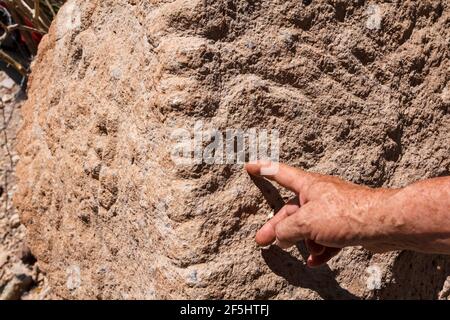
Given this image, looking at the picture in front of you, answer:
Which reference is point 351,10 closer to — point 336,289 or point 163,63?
point 163,63

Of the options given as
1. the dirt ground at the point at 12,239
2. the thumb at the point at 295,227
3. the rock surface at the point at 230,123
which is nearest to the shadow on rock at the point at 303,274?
the rock surface at the point at 230,123

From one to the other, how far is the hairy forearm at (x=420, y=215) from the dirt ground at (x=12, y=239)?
1412 mm

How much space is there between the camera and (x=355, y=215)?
1.21 m

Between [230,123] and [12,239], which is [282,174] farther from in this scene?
[12,239]

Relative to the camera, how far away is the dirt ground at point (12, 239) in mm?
2133

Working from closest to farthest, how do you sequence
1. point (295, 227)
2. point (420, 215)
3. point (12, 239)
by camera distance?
point (420, 215) → point (295, 227) → point (12, 239)

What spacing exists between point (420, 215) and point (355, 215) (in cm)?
14

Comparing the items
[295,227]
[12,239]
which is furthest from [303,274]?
[12,239]

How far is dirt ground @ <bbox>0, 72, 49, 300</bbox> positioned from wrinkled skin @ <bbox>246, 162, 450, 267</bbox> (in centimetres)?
115

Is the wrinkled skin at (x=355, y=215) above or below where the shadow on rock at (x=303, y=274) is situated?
above

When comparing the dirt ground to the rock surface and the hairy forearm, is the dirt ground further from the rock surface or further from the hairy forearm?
the hairy forearm

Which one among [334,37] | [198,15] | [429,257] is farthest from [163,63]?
[429,257]

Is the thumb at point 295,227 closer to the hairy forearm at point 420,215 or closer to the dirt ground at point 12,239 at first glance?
the hairy forearm at point 420,215

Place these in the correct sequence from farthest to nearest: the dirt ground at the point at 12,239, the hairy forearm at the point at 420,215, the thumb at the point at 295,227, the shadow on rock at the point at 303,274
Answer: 1. the dirt ground at the point at 12,239
2. the shadow on rock at the point at 303,274
3. the thumb at the point at 295,227
4. the hairy forearm at the point at 420,215
